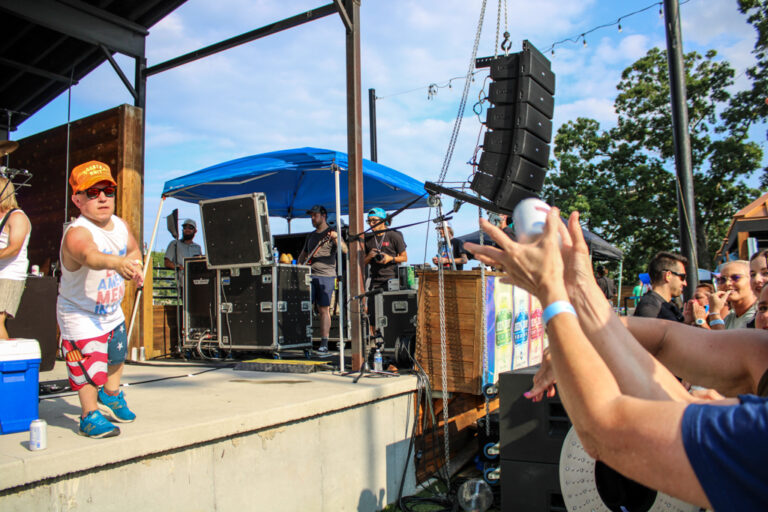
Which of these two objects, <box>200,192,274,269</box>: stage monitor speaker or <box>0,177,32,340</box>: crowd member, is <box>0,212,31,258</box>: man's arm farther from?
<box>200,192,274,269</box>: stage monitor speaker

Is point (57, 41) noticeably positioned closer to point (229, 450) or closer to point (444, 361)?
point (444, 361)

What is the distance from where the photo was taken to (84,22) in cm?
791

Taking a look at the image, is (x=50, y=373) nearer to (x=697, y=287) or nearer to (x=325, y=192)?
(x=325, y=192)

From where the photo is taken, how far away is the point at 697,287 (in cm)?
646

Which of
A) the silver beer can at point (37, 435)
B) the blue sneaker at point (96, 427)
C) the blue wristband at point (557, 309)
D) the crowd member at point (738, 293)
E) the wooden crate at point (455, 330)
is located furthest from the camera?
the wooden crate at point (455, 330)

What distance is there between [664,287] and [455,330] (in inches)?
83.5

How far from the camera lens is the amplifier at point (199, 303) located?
7539 mm

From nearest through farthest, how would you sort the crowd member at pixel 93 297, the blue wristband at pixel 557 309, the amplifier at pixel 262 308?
the blue wristband at pixel 557 309, the crowd member at pixel 93 297, the amplifier at pixel 262 308

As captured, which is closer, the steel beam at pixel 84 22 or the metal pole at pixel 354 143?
the metal pole at pixel 354 143

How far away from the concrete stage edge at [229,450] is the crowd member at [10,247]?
77cm

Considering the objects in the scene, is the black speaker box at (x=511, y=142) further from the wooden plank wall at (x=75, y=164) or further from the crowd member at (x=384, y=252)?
the wooden plank wall at (x=75, y=164)

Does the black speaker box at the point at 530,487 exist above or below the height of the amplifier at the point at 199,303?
below

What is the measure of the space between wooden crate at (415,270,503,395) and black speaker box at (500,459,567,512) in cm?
Answer: 116

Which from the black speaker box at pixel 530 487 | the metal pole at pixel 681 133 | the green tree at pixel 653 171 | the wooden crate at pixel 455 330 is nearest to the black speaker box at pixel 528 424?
the black speaker box at pixel 530 487
